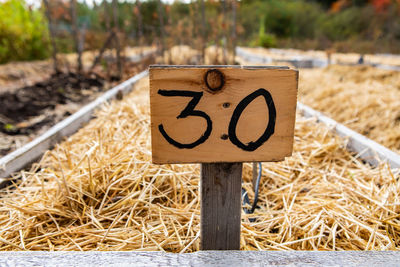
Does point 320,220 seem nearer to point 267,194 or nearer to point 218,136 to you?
point 267,194

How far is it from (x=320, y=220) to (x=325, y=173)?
25.3 inches

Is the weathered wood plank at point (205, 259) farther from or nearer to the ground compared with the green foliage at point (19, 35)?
nearer to the ground

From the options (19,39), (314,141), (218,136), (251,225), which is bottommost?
(251,225)

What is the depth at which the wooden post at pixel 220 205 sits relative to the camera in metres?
1.05

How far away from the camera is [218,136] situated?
99 centimetres

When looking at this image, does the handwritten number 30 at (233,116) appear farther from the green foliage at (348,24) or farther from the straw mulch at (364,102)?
the green foliage at (348,24)

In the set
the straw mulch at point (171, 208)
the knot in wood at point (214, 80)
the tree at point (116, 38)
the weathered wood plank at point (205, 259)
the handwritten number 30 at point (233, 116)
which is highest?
the tree at point (116, 38)

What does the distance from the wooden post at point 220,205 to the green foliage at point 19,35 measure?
9.22 metres

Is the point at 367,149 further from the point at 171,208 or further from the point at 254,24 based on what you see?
the point at 254,24

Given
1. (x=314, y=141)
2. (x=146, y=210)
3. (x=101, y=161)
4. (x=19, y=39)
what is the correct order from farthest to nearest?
(x=19, y=39) → (x=314, y=141) → (x=101, y=161) → (x=146, y=210)

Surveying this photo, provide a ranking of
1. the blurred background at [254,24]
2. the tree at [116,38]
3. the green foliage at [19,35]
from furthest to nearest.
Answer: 1. the blurred background at [254,24]
2. the green foliage at [19,35]
3. the tree at [116,38]

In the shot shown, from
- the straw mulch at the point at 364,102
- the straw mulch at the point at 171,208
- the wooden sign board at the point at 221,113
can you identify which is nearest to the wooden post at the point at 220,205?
the wooden sign board at the point at 221,113

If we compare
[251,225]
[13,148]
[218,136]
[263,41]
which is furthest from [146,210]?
[263,41]

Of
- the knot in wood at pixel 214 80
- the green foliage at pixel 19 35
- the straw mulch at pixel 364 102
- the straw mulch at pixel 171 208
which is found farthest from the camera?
the green foliage at pixel 19 35
